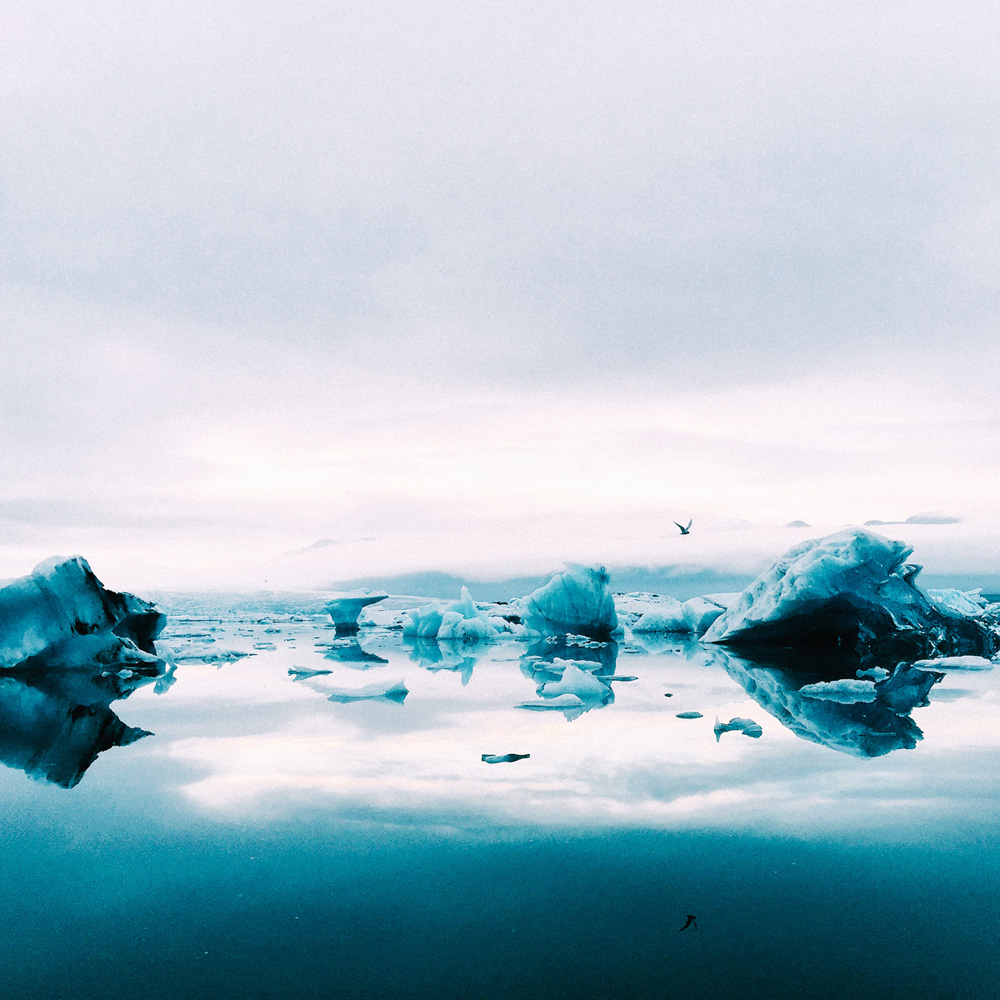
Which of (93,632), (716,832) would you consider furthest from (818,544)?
(93,632)

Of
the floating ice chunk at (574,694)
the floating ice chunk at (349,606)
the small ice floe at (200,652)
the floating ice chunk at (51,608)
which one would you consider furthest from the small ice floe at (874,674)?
the floating ice chunk at (349,606)

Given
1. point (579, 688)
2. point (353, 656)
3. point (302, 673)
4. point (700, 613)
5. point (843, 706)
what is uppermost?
point (579, 688)

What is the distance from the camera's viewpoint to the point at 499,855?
268cm

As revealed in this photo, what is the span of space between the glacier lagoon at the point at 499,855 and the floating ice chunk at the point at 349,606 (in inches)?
513

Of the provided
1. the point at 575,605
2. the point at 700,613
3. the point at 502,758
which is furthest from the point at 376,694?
the point at 700,613

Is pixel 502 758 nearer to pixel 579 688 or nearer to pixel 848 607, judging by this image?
pixel 579 688

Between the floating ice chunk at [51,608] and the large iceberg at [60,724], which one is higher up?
the floating ice chunk at [51,608]

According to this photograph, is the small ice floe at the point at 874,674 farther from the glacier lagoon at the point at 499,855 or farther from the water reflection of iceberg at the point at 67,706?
the water reflection of iceberg at the point at 67,706

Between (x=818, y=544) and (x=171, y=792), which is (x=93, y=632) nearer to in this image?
(x=171, y=792)

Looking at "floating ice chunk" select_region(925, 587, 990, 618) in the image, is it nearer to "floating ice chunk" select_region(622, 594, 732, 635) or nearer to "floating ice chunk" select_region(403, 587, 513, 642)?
"floating ice chunk" select_region(622, 594, 732, 635)

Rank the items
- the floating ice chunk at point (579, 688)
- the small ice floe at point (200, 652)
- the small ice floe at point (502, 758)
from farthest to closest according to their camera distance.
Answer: the small ice floe at point (200, 652) < the floating ice chunk at point (579, 688) < the small ice floe at point (502, 758)

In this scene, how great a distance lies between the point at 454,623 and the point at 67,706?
996cm

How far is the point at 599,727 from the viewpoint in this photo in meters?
5.07

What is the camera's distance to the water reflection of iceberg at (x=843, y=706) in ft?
15.3
